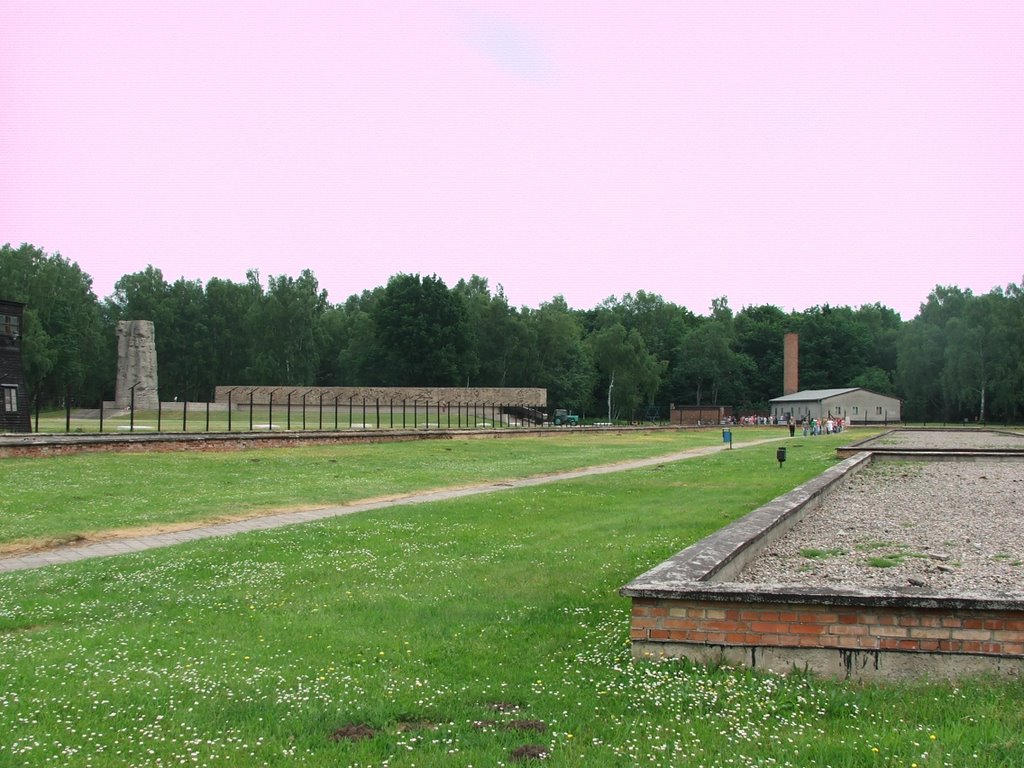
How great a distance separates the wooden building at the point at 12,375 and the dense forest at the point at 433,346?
94.6 feet

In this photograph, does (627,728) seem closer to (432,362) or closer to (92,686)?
(92,686)

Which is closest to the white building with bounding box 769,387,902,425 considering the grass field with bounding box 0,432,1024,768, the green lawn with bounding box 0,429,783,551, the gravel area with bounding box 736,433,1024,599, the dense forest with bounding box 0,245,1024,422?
the dense forest with bounding box 0,245,1024,422

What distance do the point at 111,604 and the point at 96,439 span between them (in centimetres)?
1857

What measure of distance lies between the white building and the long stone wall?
24.3 meters

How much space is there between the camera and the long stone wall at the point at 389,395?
61.8 m

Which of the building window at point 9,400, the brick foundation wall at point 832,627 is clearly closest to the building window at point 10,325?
the building window at point 9,400

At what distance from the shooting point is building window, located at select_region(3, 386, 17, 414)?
3422cm

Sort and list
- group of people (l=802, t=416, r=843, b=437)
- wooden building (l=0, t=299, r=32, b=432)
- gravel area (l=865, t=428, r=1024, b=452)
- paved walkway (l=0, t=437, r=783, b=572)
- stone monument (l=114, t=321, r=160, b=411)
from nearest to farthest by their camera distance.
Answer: paved walkway (l=0, t=437, r=783, b=572) < gravel area (l=865, t=428, r=1024, b=452) < wooden building (l=0, t=299, r=32, b=432) < stone monument (l=114, t=321, r=160, b=411) < group of people (l=802, t=416, r=843, b=437)

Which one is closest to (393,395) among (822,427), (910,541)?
(822,427)

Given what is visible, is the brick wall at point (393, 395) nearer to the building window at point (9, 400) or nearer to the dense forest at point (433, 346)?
the dense forest at point (433, 346)

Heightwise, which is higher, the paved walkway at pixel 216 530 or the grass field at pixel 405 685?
the grass field at pixel 405 685

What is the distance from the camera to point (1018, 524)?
34.8 ft

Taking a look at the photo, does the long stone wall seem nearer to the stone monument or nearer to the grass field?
the stone monument

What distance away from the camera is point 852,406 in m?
75.3
